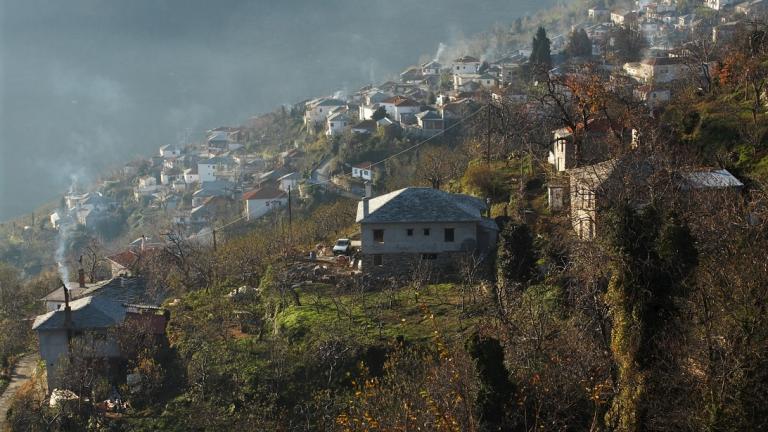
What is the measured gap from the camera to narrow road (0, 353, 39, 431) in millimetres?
23866

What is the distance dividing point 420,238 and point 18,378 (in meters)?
13.9

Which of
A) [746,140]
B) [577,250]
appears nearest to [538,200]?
[746,140]

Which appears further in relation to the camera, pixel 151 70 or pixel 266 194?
pixel 151 70

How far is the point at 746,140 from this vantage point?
88.5ft

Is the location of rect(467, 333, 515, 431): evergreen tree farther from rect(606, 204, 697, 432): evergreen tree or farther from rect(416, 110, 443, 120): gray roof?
rect(416, 110, 443, 120): gray roof

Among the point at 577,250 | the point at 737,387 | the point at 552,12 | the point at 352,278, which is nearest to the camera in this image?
the point at 737,387

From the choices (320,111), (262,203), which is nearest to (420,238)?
(262,203)

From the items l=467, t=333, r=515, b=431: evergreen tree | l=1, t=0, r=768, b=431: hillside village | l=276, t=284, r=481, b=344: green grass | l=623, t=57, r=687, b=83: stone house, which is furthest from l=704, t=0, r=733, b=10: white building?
l=467, t=333, r=515, b=431: evergreen tree

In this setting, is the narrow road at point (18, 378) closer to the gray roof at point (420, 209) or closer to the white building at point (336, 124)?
the gray roof at point (420, 209)

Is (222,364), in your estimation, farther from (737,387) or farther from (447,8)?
(447,8)

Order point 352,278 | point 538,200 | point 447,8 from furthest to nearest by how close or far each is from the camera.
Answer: point 447,8 < point 538,200 < point 352,278

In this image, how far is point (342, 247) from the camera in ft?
98.6

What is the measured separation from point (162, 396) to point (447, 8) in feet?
567

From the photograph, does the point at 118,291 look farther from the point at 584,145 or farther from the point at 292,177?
the point at 292,177
